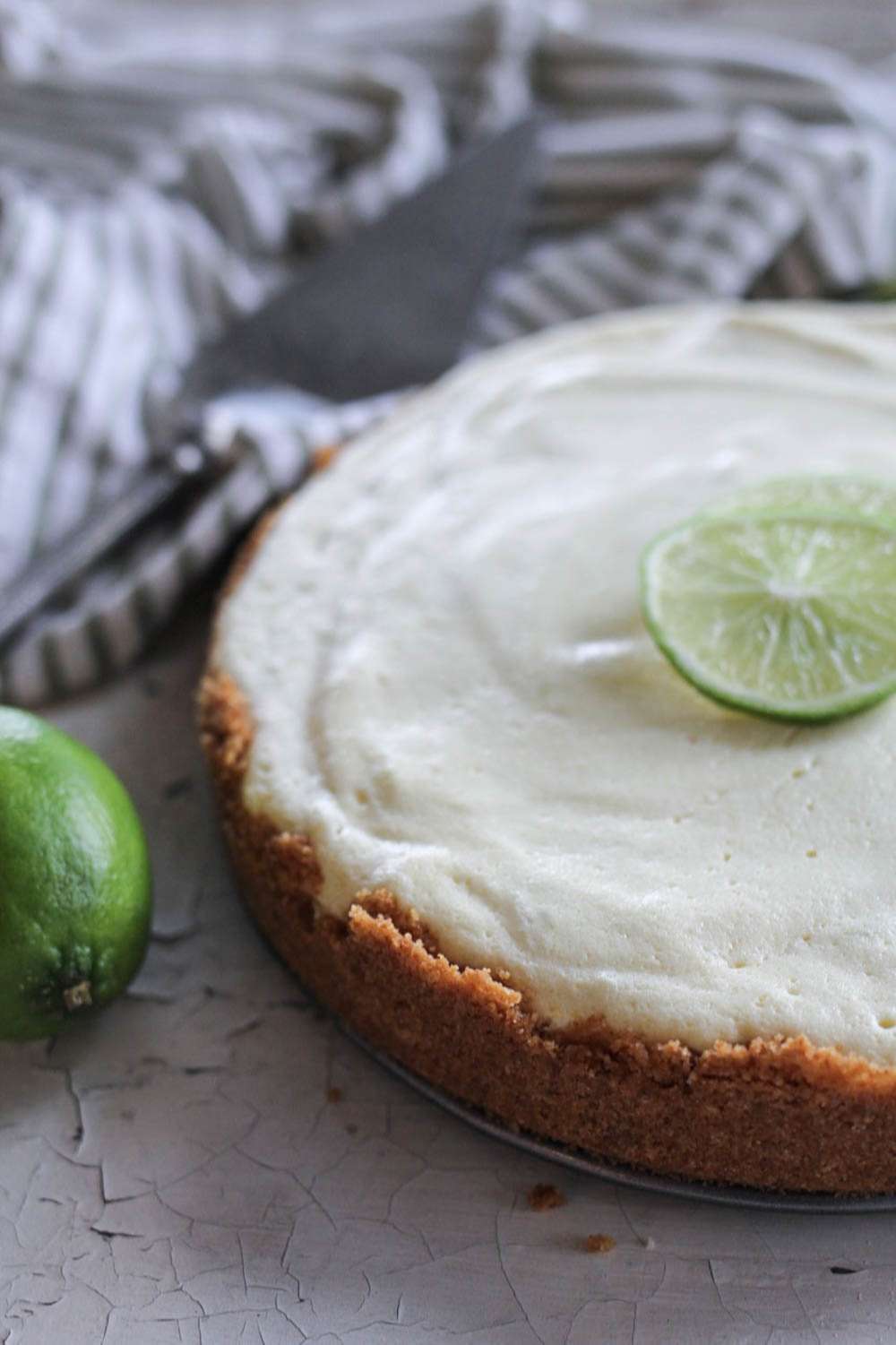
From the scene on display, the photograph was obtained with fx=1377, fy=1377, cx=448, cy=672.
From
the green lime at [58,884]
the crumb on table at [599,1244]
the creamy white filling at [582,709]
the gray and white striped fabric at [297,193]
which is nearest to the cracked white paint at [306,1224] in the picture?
the crumb on table at [599,1244]

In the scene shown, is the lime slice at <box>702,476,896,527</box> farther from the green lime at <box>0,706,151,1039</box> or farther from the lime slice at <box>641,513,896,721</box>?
the green lime at <box>0,706,151,1039</box>

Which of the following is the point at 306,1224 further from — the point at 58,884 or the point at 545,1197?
the point at 58,884

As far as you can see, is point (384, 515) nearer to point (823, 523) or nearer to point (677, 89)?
point (823, 523)

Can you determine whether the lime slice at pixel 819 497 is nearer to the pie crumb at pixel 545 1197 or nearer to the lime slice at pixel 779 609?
the lime slice at pixel 779 609

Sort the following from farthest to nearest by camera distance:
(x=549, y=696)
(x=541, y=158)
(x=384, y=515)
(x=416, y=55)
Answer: (x=416, y=55) < (x=541, y=158) < (x=384, y=515) < (x=549, y=696)

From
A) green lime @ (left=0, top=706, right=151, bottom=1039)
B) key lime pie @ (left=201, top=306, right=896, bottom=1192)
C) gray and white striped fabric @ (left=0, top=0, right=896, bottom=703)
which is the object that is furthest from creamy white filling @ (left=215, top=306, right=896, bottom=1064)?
gray and white striped fabric @ (left=0, top=0, right=896, bottom=703)

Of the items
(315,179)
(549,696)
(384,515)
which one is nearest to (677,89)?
(315,179)

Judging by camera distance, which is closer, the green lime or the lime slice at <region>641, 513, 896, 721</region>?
the green lime
